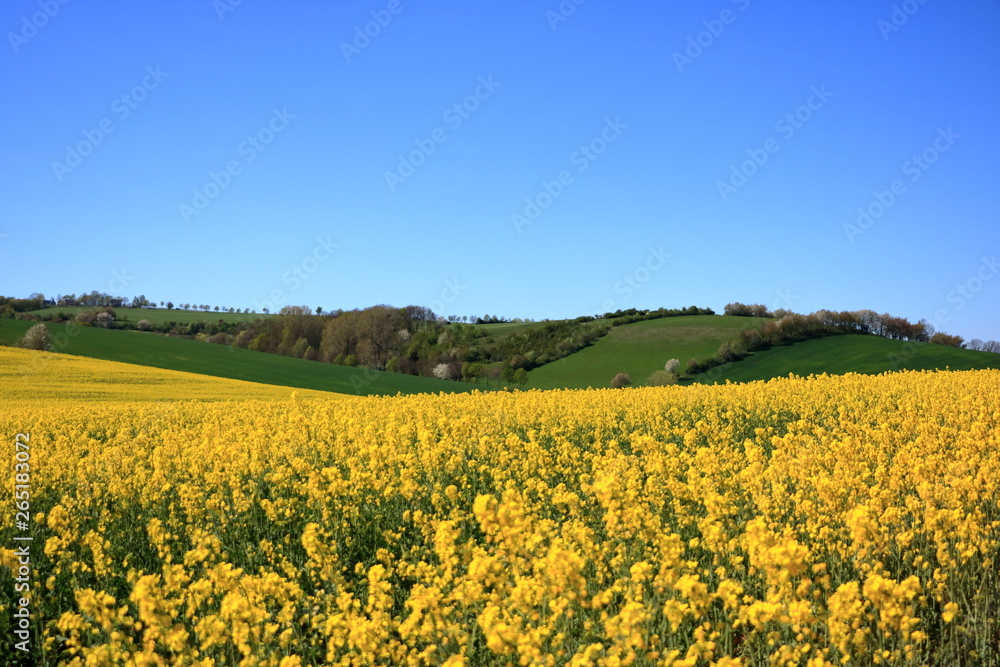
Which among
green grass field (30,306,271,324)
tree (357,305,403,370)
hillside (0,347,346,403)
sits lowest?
hillside (0,347,346,403)

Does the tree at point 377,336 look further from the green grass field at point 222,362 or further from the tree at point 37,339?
the tree at point 37,339

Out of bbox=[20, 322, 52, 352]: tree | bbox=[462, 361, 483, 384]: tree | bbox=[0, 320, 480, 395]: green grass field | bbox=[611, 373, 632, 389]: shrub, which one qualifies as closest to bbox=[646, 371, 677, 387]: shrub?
bbox=[611, 373, 632, 389]: shrub

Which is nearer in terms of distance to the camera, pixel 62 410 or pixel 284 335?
pixel 62 410

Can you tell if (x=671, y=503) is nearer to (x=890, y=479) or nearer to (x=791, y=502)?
(x=791, y=502)

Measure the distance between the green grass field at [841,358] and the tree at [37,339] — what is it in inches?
1765

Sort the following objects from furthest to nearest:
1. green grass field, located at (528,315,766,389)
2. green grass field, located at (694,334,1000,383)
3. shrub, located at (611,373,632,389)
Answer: green grass field, located at (528,315,766,389)
shrub, located at (611,373,632,389)
green grass field, located at (694,334,1000,383)

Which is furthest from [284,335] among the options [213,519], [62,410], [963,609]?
[963,609]

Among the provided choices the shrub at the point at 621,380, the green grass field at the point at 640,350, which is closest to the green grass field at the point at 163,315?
the green grass field at the point at 640,350

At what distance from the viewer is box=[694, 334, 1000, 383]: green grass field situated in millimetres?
49000

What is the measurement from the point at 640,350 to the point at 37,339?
155 ft

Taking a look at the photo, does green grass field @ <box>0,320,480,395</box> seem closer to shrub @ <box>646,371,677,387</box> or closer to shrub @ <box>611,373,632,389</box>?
shrub @ <box>611,373,632,389</box>

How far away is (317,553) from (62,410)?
16097mm

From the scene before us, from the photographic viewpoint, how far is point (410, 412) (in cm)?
1498

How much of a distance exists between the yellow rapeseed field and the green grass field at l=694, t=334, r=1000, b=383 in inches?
1573
